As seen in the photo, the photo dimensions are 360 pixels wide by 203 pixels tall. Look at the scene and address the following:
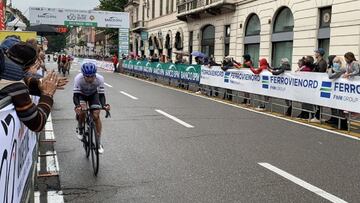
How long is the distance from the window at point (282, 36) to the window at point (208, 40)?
10.1 m

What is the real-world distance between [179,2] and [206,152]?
124 feet

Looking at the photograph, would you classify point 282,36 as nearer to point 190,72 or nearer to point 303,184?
point 190,72

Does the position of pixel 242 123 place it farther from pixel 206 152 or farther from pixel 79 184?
pixel 79 184

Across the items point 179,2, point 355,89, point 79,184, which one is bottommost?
point 79,184

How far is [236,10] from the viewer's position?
108 feet

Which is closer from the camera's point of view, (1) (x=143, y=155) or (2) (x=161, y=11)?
(1) (x=143, y=155)

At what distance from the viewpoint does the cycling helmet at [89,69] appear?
22.6 feet

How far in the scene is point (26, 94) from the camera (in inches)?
124

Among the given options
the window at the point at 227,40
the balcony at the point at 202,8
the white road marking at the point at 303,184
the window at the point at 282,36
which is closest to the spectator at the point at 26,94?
the white road marking at the point at 303,184

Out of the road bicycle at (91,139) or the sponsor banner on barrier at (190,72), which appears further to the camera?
the sponsor banner on barrier at (190,72)

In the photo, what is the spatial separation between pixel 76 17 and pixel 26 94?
4743cm

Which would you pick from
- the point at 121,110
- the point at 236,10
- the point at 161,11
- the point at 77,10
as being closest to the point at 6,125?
the point at 121,110

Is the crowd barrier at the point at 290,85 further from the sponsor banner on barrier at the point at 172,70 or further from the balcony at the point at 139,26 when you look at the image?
the balcony at the point at 139,26

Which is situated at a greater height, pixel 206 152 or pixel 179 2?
pixel 179 2
